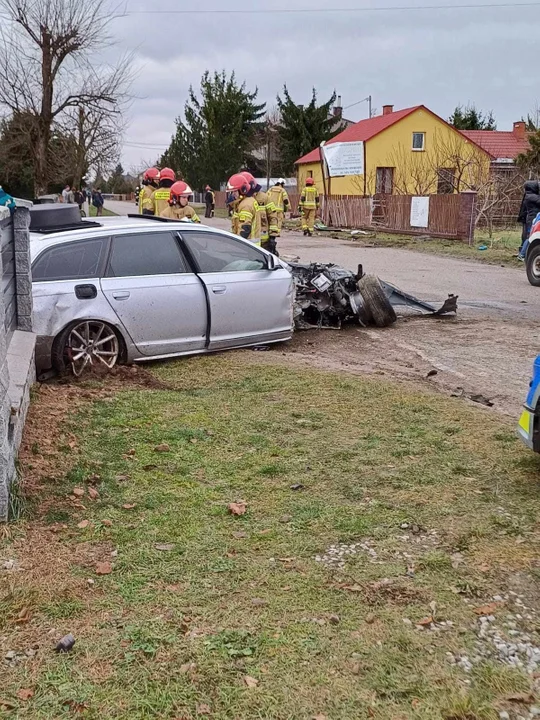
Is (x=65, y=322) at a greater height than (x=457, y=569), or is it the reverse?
(x=65, y=322)

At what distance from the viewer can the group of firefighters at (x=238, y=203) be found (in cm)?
1075

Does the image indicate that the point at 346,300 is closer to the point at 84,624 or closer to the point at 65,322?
the point at 65,322

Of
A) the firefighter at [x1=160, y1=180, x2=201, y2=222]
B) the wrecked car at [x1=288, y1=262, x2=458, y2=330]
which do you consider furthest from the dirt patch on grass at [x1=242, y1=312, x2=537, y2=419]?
the firefighter at [x1=160, y1=180, x2=201, y2=222]

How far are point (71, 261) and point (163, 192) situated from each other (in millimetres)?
6141

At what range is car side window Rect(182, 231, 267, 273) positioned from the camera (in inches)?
295

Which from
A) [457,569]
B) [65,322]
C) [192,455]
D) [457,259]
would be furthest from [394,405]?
[457,259]

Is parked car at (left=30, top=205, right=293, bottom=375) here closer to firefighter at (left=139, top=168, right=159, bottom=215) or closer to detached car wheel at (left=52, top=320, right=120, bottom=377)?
detached car wheel at (left=52, top=320, right=120, bottom=377)

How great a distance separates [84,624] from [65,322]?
13.2 feet

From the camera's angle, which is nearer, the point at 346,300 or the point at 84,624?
the point at 84,624

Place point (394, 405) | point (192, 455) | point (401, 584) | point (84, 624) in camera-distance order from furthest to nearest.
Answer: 1. point (394, 405)
2. point (192, 455)
3. point (401, 584)
4. point (84, 624)

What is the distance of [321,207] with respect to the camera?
32.1 meters

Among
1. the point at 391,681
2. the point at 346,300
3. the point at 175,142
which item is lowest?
the point at 391,681

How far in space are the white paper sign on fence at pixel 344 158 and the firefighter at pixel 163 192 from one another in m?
21.1

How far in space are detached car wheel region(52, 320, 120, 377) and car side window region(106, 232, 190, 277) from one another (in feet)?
1.83
